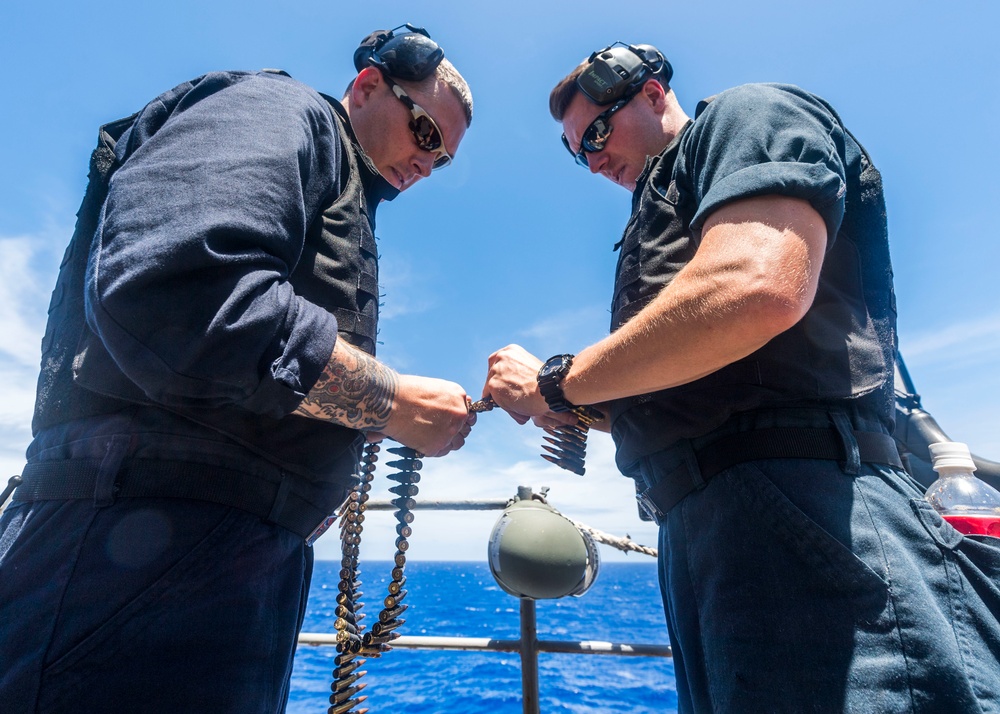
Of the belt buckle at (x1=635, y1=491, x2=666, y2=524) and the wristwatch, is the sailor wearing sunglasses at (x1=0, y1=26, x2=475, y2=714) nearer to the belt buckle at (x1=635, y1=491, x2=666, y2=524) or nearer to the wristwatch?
the wristwatch

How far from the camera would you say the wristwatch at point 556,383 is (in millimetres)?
2170

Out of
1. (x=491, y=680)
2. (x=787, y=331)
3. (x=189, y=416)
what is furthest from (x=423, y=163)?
(x=491, y=680)

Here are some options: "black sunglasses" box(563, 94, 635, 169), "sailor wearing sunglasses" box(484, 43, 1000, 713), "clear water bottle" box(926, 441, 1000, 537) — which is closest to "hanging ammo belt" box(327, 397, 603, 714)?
"sailor wearing sunglasses" box(484, 43, 1000, 713)

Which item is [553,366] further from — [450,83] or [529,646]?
[529,646]

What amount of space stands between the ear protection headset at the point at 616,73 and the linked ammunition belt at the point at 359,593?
2113 mm

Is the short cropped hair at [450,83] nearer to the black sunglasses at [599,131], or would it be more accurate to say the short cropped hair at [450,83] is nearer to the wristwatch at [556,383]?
the black sunglasses at [599,131]

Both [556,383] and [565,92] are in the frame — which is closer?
[556,383]

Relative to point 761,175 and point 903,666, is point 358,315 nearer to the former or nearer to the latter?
point 761,175

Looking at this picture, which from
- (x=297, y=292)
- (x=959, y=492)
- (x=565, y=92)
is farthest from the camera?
(x=565, y=92)

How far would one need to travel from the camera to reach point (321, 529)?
226 centimetres

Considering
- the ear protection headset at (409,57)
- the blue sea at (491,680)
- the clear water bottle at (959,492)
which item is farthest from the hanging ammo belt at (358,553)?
the blue sea at (491,680)

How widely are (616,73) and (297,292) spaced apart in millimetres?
2077

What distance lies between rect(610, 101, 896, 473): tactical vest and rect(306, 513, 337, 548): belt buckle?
1.18 metres

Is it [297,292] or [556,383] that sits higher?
[297,292]
